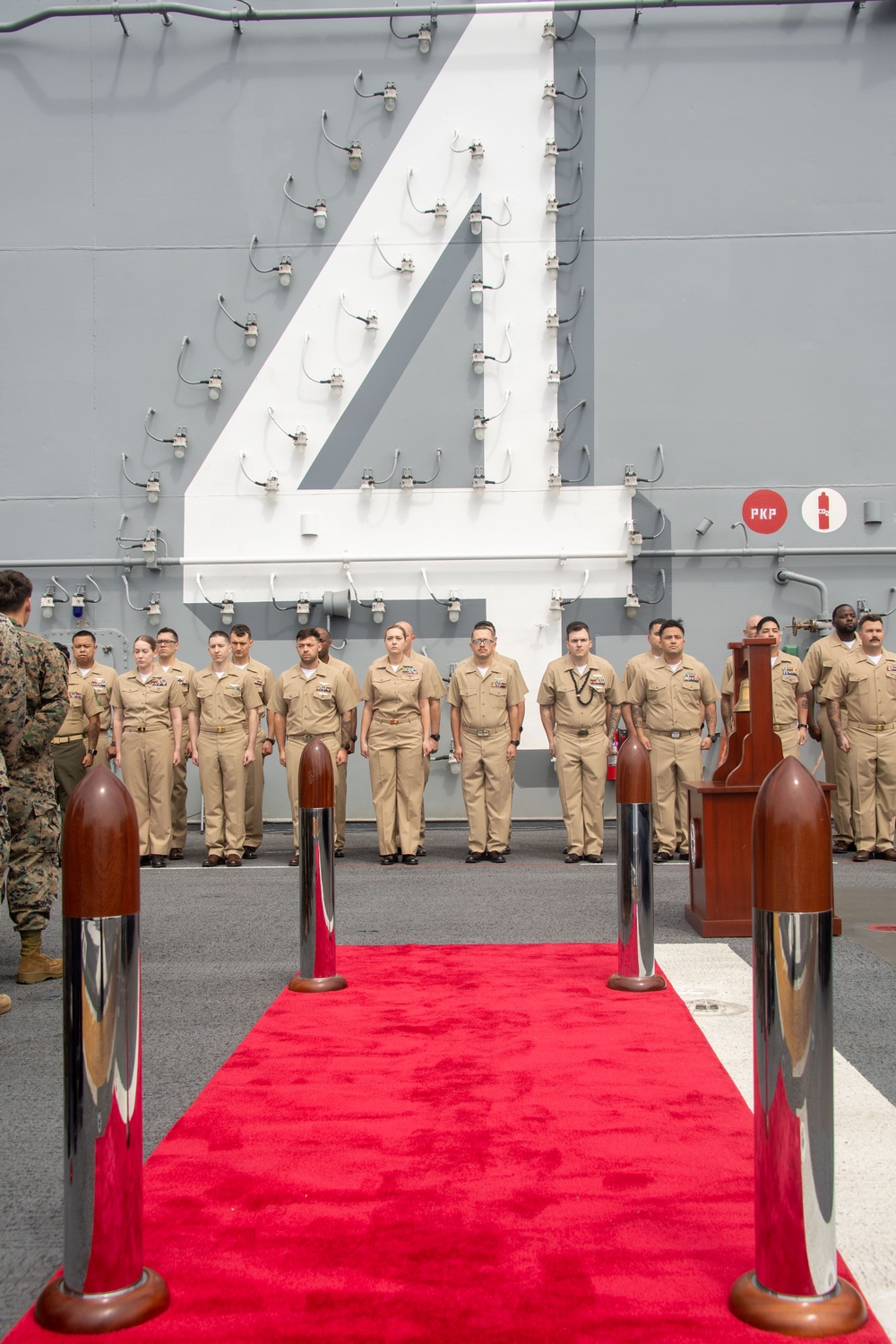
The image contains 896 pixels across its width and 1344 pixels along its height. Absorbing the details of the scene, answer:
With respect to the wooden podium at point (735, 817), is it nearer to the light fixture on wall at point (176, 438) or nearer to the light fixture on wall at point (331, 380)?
the light fixture on wall at point (331, 380)

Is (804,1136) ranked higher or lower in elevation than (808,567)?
lower

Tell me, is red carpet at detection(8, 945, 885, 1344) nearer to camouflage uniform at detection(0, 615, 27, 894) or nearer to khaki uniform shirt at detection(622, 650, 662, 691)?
camouflage uniform at detection(0, 615, 27, 894)

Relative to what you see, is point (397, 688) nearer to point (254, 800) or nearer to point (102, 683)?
point (254, 800)

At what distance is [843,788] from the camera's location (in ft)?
27.7

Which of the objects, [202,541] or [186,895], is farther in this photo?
[202,541]

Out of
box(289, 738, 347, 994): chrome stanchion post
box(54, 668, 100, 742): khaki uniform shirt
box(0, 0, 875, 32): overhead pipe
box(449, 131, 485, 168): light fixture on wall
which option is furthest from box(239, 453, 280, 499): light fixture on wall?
box(289, 738, 347, 994): chrome stanchion post

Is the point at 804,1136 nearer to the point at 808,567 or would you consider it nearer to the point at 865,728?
the point at 865,728

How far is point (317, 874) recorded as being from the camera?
13.6 feet

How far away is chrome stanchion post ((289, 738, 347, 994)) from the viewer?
4.13 metres

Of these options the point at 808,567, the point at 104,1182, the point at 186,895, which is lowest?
the point at 186,895

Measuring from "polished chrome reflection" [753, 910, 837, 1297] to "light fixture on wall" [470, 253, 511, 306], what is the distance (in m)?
8.52

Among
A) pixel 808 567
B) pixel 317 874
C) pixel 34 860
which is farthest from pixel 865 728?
pixel 34 860

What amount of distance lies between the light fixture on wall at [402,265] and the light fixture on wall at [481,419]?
4.16ft

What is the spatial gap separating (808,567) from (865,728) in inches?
72.0
